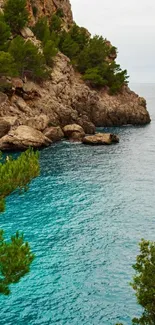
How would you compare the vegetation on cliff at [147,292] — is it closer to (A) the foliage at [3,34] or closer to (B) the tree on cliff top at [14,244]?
(B) the tree on cliff top at [14,244]

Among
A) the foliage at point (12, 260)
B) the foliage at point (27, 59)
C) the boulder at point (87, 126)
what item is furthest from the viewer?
the boulder at point (87, 126)

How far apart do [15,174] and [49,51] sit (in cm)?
7541

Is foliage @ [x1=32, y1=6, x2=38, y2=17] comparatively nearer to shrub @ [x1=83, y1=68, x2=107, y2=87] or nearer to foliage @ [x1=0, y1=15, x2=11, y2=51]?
shrub @ [x1=83, y1=68, x2=107, y2=87]

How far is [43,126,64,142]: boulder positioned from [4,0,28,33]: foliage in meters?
31.9

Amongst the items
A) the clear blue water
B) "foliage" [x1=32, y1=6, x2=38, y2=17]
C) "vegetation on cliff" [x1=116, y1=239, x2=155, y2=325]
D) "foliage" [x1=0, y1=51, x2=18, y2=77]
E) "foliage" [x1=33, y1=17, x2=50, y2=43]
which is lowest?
the clear blue water

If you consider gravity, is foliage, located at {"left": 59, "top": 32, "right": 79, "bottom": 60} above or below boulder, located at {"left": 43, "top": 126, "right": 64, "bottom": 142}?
above

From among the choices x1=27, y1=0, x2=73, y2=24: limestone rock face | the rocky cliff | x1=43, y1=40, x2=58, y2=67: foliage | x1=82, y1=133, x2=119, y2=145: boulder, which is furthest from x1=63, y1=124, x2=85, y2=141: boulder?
x1=27, y1=0, x2=73, y2=24: limestone rock face

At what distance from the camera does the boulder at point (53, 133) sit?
74.0 m

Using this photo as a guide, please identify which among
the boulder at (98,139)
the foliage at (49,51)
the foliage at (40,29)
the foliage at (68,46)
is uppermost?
the foliage at (40,29)

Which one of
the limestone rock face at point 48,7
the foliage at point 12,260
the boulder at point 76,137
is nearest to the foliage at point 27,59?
the boulder at point 76,137

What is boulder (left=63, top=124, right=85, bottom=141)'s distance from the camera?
78.5m

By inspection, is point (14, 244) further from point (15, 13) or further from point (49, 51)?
point (15, 13)

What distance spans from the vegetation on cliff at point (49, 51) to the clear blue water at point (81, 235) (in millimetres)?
28680

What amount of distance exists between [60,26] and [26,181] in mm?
100976
